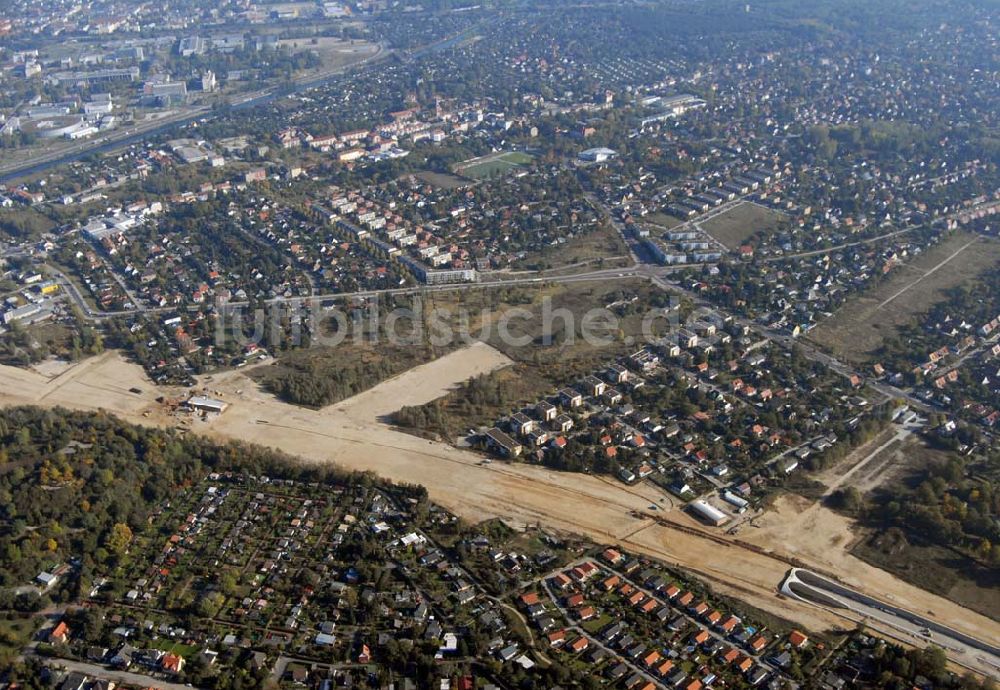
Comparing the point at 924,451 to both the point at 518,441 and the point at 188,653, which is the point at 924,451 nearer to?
the point at 518,441

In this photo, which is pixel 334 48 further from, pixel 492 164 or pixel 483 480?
pixel 483 480

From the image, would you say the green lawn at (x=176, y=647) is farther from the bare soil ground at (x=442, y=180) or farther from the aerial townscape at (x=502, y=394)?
the bare soil ground at (x=442, y=180)

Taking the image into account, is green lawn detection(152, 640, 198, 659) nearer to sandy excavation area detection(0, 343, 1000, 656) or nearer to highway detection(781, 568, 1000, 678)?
sandy excavation area detection(0, 343, 1000, 656)


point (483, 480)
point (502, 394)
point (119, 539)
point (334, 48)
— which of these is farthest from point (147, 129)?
point (483, 480)

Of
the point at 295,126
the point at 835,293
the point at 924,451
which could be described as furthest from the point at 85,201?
the point at 924,451

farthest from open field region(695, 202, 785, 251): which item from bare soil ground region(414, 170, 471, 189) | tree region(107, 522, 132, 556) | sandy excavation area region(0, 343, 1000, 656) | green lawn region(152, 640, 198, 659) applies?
green lawn region(152, 640, 198, 659)

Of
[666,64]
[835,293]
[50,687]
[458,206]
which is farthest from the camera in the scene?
[666,64]
